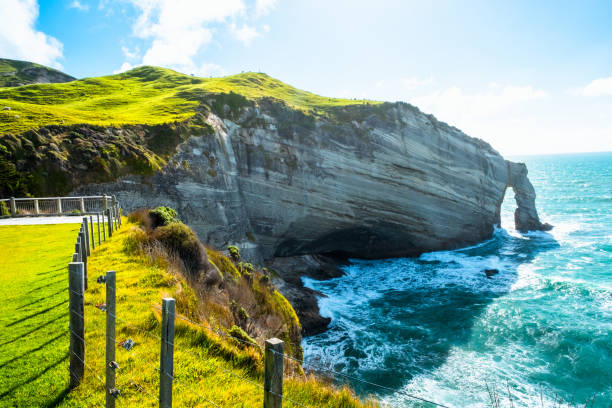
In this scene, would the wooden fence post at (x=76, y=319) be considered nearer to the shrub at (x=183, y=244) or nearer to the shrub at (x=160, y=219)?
the shrub at (x=183, y=244)

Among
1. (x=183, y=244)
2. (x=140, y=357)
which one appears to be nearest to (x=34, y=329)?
(x=140, y=357)

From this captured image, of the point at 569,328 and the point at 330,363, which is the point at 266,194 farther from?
the point at 569,328

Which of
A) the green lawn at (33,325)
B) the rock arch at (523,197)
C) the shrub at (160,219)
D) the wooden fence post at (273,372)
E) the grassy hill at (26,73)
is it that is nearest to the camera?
the wooden fence post at (273,372)

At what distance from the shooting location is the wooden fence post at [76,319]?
512 cm

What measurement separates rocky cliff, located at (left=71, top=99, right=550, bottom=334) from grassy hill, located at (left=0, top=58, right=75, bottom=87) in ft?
235

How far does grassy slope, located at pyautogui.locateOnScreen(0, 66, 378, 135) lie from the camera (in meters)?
30.3

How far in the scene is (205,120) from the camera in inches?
1368

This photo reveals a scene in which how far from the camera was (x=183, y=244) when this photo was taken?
1427cm

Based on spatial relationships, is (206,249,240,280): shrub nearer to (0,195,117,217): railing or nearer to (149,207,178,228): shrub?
(149,207,178,228): shrub

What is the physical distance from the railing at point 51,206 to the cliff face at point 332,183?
181 inches

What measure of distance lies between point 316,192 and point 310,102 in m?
18.4

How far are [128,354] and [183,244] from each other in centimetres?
763

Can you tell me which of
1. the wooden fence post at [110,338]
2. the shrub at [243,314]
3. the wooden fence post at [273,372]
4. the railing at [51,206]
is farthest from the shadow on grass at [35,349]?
the railing at [51,206]

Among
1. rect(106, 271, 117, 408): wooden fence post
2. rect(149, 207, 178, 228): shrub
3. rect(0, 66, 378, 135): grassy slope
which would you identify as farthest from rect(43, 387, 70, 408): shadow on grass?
rect(0, 66, 378, 135): grassy slope
